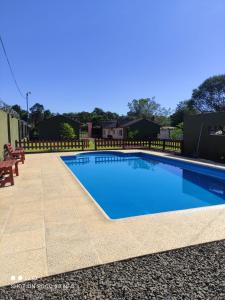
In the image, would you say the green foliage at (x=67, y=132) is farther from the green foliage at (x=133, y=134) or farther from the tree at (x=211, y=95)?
the tree at (x=211, y=95)

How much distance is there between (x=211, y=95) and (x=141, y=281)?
5440 cm

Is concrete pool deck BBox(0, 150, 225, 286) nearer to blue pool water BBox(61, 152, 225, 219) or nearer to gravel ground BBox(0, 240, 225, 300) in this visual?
gravel ground BBox(0, 240, 225, 300)

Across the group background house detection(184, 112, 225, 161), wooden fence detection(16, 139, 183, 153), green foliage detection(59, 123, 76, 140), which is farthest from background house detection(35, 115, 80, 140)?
background house detection(184, 112, 225, 161)

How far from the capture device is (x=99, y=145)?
1923 cm

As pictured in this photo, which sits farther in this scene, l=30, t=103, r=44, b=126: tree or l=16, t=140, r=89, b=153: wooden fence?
l=30, t=103, r=44, b=126: tree

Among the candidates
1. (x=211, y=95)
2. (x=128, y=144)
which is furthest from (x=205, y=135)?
(x=211, y=95)

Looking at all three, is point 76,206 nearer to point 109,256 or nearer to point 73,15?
point 109,256

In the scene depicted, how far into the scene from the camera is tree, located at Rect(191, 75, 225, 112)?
49750 mm

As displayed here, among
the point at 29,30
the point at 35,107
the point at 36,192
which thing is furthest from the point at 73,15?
the point at 35,107

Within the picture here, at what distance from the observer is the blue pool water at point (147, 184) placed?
6672 millimetres

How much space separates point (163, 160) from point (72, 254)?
11188 millimetres

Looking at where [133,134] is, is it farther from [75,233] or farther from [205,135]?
[75,233]

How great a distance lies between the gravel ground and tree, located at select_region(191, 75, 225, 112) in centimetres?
5341

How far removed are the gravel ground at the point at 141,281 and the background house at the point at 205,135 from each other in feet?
33.4
